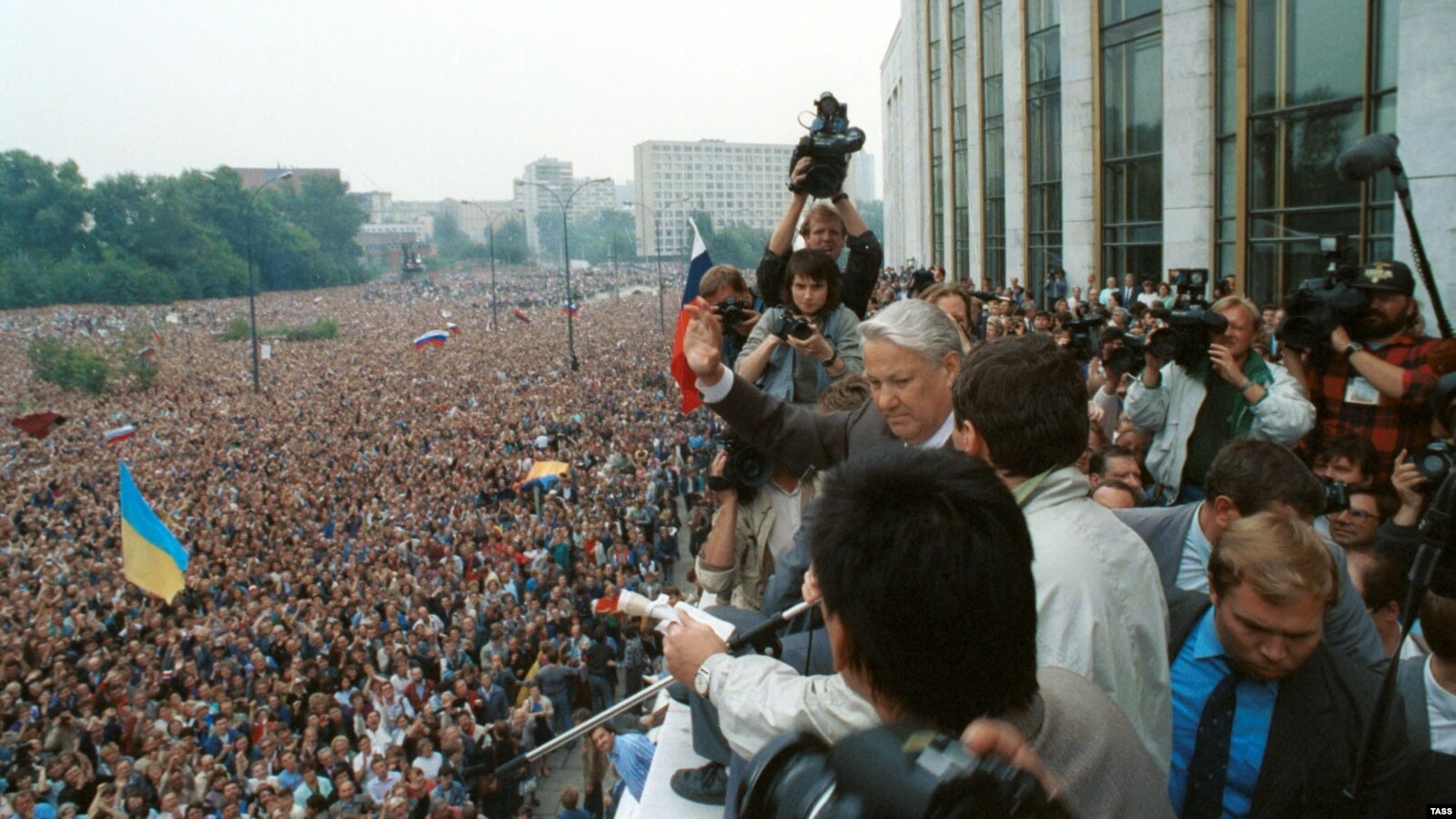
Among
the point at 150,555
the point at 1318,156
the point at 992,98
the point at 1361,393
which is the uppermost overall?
the point at 992,98

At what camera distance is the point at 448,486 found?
20.3m

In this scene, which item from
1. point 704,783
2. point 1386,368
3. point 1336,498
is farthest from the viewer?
point 1386,368

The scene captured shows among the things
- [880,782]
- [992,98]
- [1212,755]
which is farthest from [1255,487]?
[992,98]

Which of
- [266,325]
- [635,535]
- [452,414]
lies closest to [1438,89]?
[635,535]

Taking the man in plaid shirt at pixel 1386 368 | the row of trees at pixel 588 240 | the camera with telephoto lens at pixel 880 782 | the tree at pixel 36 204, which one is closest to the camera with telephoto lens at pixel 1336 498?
the man in plaid shirt at pixel 1386 368

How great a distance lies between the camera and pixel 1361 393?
4.49 m

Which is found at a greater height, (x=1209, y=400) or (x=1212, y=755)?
(x=1209, y=400)

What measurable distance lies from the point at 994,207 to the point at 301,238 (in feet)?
276

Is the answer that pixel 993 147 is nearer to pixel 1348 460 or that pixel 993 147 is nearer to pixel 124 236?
pixel 1348 460

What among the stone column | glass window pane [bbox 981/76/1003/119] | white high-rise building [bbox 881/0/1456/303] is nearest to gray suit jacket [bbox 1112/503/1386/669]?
white high-rise building [bbox 881/0/1456/303]

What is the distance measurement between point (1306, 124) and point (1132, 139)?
4.62 meters

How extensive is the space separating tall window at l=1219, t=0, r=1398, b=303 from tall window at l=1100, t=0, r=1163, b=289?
6.17 ft

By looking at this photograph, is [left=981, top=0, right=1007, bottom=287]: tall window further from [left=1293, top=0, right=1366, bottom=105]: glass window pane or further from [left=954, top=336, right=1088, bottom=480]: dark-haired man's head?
[left=954, top=336, right=1088, bottom=480]: dark-haired man's head

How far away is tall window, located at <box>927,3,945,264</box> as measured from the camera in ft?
107
